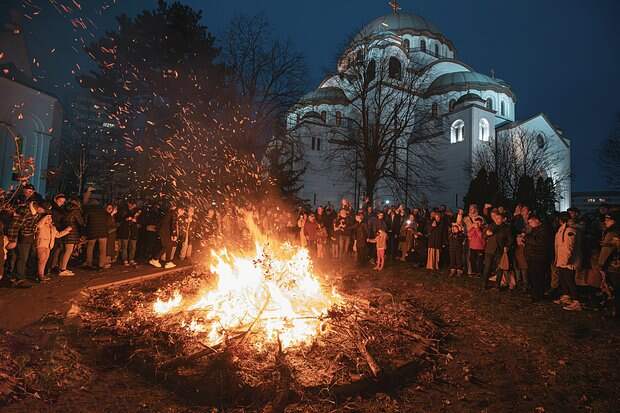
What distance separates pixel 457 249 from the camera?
11.7 meters

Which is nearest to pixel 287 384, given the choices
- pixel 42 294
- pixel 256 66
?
pixel 42 294

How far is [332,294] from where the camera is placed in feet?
25.3

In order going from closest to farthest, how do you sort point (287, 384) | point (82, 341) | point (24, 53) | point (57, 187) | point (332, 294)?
1. point (287, 384)
2. point (82, 341)
3. point (332, 294)
4. point (24, 53)
5. point (57, 187)

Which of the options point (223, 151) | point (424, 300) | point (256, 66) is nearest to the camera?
point (424, 300)

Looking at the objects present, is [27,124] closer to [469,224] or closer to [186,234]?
[186,234]

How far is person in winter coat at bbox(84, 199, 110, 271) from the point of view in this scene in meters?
10.5

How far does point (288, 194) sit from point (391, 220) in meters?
13.7

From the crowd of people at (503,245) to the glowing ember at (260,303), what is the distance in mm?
4783

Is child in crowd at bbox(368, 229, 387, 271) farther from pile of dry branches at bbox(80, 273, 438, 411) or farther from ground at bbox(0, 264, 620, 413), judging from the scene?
pile of dry branches at bbox(80, 273, 438, 411)

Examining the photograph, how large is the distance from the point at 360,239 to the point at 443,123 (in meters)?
33.5

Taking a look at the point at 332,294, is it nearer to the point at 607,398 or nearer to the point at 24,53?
the point at 607,398

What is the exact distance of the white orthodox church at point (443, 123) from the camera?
39.9 metres

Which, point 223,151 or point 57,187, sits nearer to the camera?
point 223,151

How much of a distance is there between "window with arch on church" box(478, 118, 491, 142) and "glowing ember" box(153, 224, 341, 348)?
38294 millimetres
